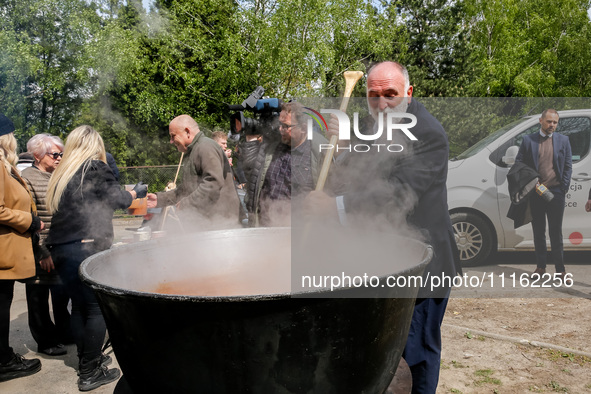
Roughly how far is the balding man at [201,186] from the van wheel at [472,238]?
10.3 feet

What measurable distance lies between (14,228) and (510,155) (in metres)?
5.41

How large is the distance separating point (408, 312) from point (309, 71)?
15180 mm

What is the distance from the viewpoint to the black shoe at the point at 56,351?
12.4 ft

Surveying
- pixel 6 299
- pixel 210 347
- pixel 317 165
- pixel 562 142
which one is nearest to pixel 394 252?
pixel 210 347

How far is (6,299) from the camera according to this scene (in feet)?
10.7

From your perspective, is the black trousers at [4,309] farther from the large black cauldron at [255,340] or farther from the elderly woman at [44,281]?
the large black cauldron at [255,340]

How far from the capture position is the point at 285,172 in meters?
4.03

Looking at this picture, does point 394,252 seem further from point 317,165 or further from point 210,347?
point 317,165

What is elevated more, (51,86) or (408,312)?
(51,86)

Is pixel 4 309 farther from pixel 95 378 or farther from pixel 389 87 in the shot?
pixel 389 87

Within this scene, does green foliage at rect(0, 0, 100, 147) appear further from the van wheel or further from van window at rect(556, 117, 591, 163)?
van window at rect(556, 117, 591, 163)

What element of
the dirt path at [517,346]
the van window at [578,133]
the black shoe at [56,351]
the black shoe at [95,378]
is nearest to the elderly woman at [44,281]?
the black shoe at [56,351]

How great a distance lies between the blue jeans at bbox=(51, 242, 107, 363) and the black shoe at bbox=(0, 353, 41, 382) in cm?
54

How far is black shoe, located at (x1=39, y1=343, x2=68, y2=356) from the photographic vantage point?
3.78 meters
